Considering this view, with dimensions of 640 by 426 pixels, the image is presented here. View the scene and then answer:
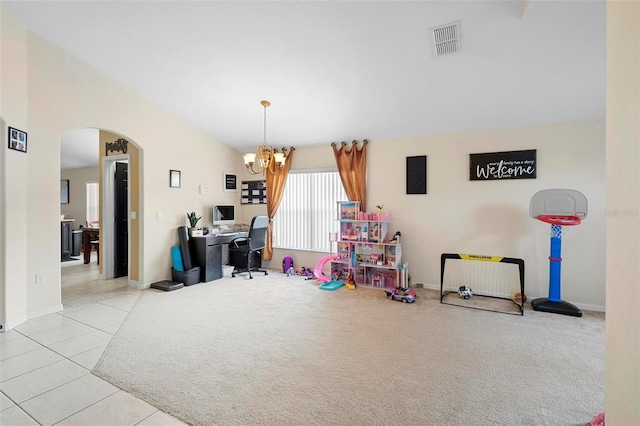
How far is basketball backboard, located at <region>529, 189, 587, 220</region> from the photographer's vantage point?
3.47m

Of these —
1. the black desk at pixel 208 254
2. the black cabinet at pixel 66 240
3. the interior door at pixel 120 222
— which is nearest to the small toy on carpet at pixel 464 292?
the black desk at pixel 208 254

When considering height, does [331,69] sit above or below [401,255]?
above

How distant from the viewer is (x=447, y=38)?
2.59m

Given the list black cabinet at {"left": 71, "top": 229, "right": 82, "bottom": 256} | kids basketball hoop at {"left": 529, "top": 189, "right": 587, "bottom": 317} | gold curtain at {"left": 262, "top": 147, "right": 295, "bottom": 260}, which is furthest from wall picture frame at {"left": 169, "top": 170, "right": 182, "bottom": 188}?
kids basketball hoop at {"left": 529, "top": 189, "right": 587, "bottom": 317}

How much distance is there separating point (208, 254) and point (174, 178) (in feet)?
4.55

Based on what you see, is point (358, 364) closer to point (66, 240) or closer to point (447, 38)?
point (447, 38)

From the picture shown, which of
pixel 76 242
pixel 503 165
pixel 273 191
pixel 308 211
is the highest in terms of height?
pixel 503 165

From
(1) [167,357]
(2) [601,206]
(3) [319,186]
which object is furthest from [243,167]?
(2) [601,206]

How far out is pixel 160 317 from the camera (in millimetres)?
3322

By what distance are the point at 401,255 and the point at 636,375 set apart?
3772 millimetres

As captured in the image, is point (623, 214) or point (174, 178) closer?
point (623, 214)

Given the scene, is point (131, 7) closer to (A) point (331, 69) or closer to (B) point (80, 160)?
(A) point (331, 69)

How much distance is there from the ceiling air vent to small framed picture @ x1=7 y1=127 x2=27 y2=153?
418 centimetres

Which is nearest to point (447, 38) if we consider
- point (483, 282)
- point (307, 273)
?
point (483, 282)
